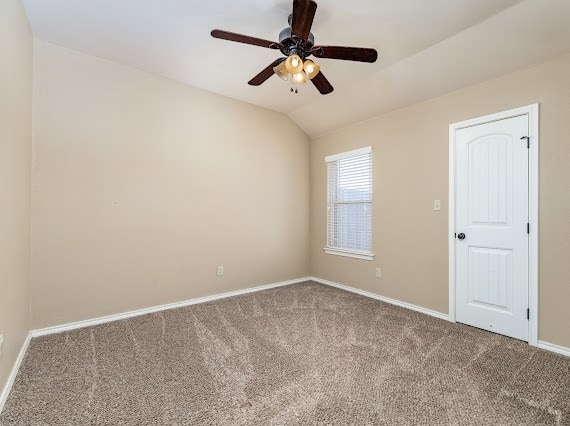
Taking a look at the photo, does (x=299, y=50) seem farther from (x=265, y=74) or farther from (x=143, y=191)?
(x=143, y=191)

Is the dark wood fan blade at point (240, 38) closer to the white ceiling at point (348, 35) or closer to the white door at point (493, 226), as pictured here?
the white ceiling at point (348, 35)

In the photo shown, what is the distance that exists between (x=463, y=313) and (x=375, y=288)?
42.7 inches

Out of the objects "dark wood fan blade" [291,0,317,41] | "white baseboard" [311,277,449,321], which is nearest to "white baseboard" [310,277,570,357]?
"white baseboard" [311,277,449,321]

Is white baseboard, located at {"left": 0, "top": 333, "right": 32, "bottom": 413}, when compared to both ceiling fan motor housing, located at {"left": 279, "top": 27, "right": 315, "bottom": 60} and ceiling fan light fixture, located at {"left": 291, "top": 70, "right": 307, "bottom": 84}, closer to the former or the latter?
ceiling fan light fixture, located at {"left": 291, "top": 70, "right": 307, "bottom": 84}

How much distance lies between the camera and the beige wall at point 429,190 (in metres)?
2.40

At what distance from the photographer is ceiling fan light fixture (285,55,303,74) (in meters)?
2.01

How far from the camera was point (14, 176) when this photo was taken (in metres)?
2.04

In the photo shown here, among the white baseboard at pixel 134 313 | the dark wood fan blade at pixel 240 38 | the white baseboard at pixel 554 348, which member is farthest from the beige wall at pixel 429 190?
the dark wood fan blade at pixel 240 38

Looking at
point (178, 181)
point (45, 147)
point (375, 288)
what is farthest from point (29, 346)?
point (375, 288)

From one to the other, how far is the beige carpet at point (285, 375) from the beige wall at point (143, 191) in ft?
1.70

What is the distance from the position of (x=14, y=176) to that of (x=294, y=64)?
84.8 inches

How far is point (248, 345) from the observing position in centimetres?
248

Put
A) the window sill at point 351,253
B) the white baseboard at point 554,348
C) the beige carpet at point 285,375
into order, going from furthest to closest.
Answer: the window sill at point 351,253
the white baseboard at point 554,348
the beige carpet at point 285,375

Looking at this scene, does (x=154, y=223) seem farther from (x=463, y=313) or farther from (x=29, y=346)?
(x=463, y=313)
